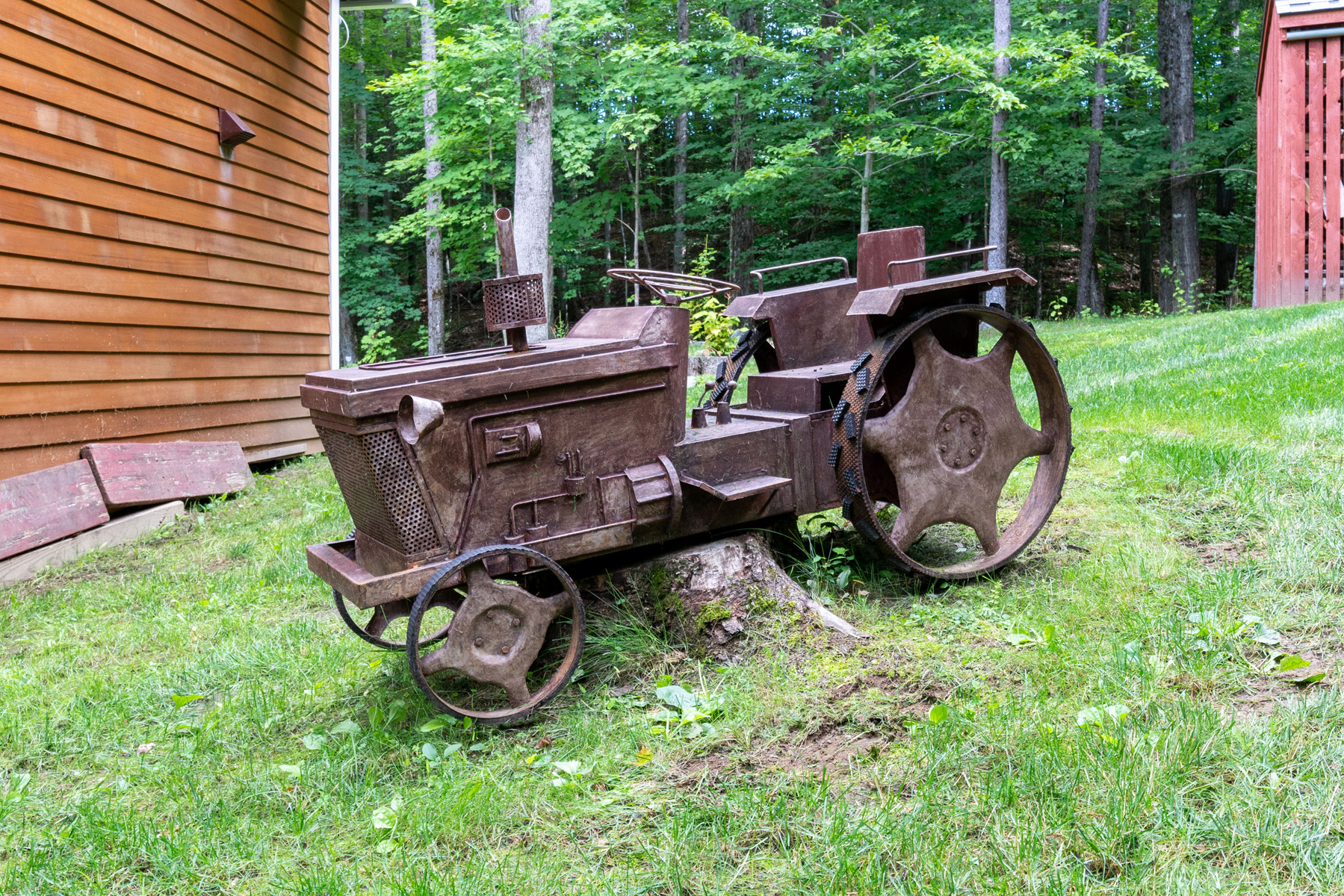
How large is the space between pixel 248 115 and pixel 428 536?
6.62m

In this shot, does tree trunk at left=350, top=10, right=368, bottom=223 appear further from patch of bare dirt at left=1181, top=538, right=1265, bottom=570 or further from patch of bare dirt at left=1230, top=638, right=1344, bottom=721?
patch of bare dirt at left=1230, top=638, right=1344, bottom=721

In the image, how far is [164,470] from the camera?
691 centimetres

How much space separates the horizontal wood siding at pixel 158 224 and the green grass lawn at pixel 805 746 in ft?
7.80

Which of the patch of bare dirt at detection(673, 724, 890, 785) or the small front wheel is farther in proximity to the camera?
the small front wheel

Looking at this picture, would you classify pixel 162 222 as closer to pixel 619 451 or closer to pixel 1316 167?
pixel 619 451

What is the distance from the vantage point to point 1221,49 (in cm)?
2420

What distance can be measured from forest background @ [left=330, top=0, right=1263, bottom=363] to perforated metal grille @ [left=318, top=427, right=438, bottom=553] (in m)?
8.75

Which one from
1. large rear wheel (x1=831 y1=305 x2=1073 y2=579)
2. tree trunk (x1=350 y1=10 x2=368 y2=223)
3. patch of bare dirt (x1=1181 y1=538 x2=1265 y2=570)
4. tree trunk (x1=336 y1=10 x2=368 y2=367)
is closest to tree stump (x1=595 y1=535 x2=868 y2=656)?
large rear wheel (x1=831 y1=305 x2=1073 y2=579)

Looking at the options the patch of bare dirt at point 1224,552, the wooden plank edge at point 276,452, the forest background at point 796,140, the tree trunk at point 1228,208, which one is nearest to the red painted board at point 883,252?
the patch of bare dirt at point 1224,552

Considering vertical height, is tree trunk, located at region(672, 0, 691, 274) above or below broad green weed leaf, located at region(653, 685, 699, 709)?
above

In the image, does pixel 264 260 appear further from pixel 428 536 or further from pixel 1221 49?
pixel 1221 49

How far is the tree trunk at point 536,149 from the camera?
428 inches

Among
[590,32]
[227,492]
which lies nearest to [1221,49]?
[590,32]

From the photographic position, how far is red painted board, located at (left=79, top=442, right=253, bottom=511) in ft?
21.0
